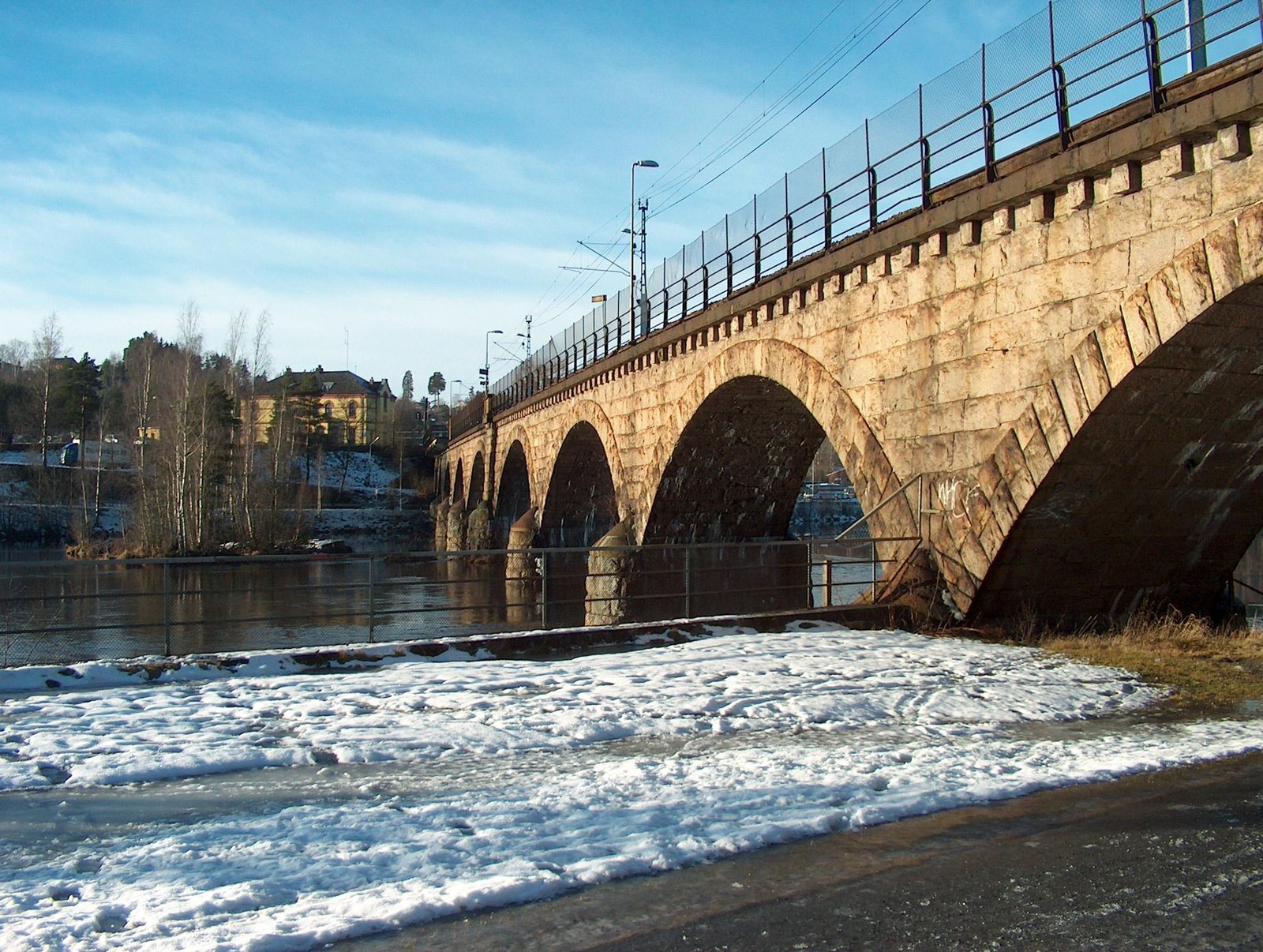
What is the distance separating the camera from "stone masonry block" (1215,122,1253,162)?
8391 mm

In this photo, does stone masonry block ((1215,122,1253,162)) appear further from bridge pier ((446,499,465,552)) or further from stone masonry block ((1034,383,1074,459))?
bridge pier ((446,499,465,552))

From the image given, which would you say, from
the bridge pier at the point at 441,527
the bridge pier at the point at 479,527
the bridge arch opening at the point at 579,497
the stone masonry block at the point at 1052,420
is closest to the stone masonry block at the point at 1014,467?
the stone masonry block at the point at 1052,420

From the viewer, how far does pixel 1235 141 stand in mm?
8391

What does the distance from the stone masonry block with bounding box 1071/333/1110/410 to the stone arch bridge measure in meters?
0.02

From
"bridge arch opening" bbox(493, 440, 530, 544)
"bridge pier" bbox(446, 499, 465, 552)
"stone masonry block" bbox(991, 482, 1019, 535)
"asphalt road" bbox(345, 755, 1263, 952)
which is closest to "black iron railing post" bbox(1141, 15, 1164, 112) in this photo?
"stone masonry block" bbox(991, 482, 1019, 535)

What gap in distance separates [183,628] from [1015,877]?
2189cm

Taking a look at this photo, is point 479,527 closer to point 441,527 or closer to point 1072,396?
point 441,527

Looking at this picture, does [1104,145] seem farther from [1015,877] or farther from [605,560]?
[605,560]

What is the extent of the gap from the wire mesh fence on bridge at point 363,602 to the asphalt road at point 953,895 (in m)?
6.42

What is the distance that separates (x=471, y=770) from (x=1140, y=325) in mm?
7447

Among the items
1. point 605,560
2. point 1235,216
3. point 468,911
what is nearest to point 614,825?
point 468,911

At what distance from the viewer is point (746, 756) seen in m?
6.46

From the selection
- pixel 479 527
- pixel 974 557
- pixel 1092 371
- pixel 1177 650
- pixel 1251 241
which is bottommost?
pixel 1177 650

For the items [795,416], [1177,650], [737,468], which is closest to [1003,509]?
[1177,650]
